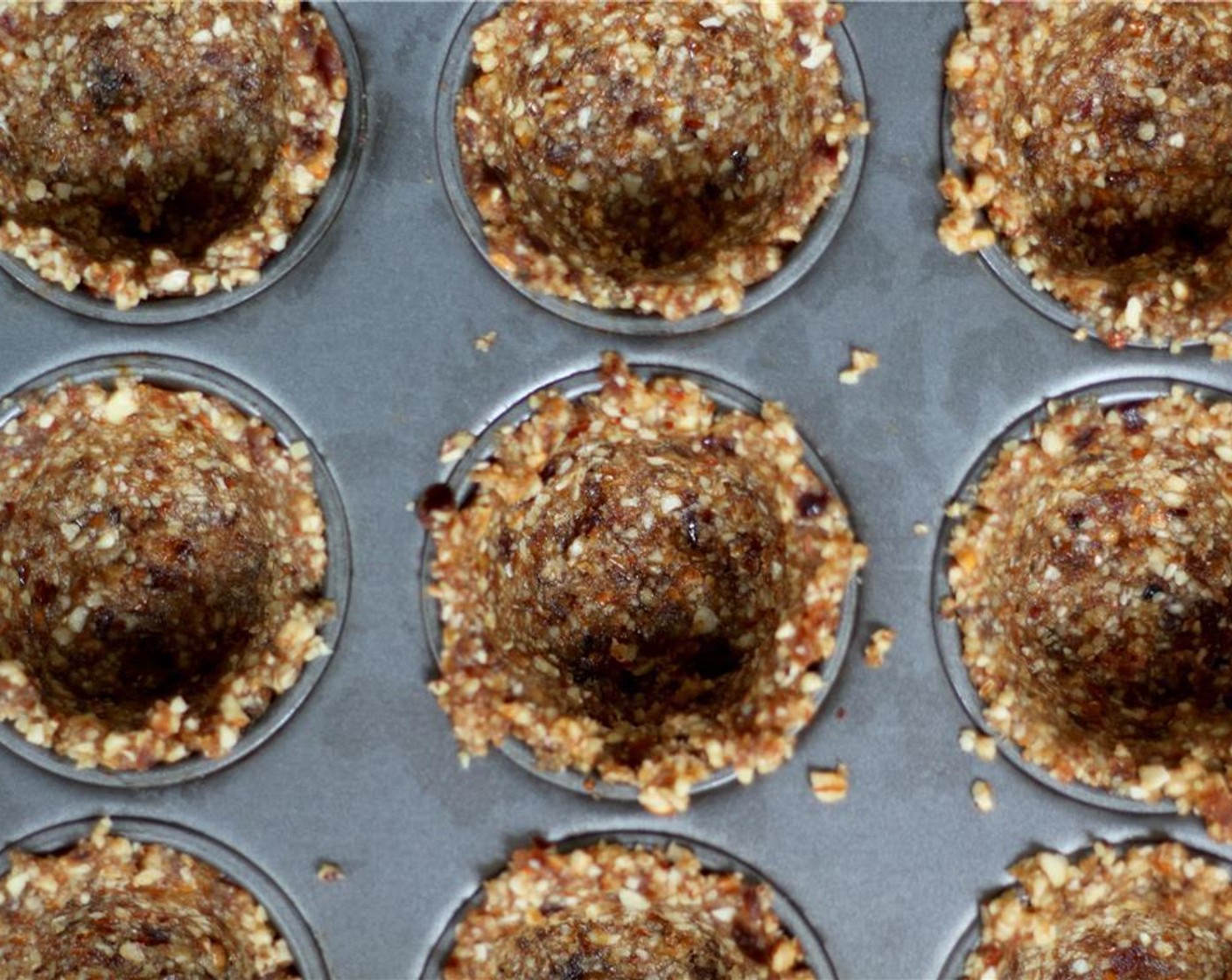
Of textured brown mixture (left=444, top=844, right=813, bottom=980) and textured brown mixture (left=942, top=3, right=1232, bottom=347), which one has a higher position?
textured brown mixture (left=942, top=3, right=1232, bottom=347)

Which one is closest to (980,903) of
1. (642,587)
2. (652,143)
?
(642,587)

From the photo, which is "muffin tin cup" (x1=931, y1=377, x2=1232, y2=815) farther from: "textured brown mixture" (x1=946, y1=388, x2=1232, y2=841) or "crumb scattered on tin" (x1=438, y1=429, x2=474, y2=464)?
"crumb scattered on tin" (x1=438, y1=429, x2=474, y2=464)

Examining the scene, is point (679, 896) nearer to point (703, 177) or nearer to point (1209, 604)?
point (1209, 604)

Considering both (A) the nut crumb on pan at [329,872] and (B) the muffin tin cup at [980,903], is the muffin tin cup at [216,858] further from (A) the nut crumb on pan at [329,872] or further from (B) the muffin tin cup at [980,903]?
(B) the muffin tin cup at [980,903]

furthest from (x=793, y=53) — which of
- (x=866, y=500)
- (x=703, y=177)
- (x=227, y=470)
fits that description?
(x=227, y=470)

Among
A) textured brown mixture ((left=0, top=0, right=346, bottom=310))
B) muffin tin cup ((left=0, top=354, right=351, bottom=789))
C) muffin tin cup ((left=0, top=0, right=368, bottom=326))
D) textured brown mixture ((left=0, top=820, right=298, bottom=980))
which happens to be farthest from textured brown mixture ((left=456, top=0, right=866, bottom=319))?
textured brown mixture ((left=0, top=820, right=298, bottom=980))
